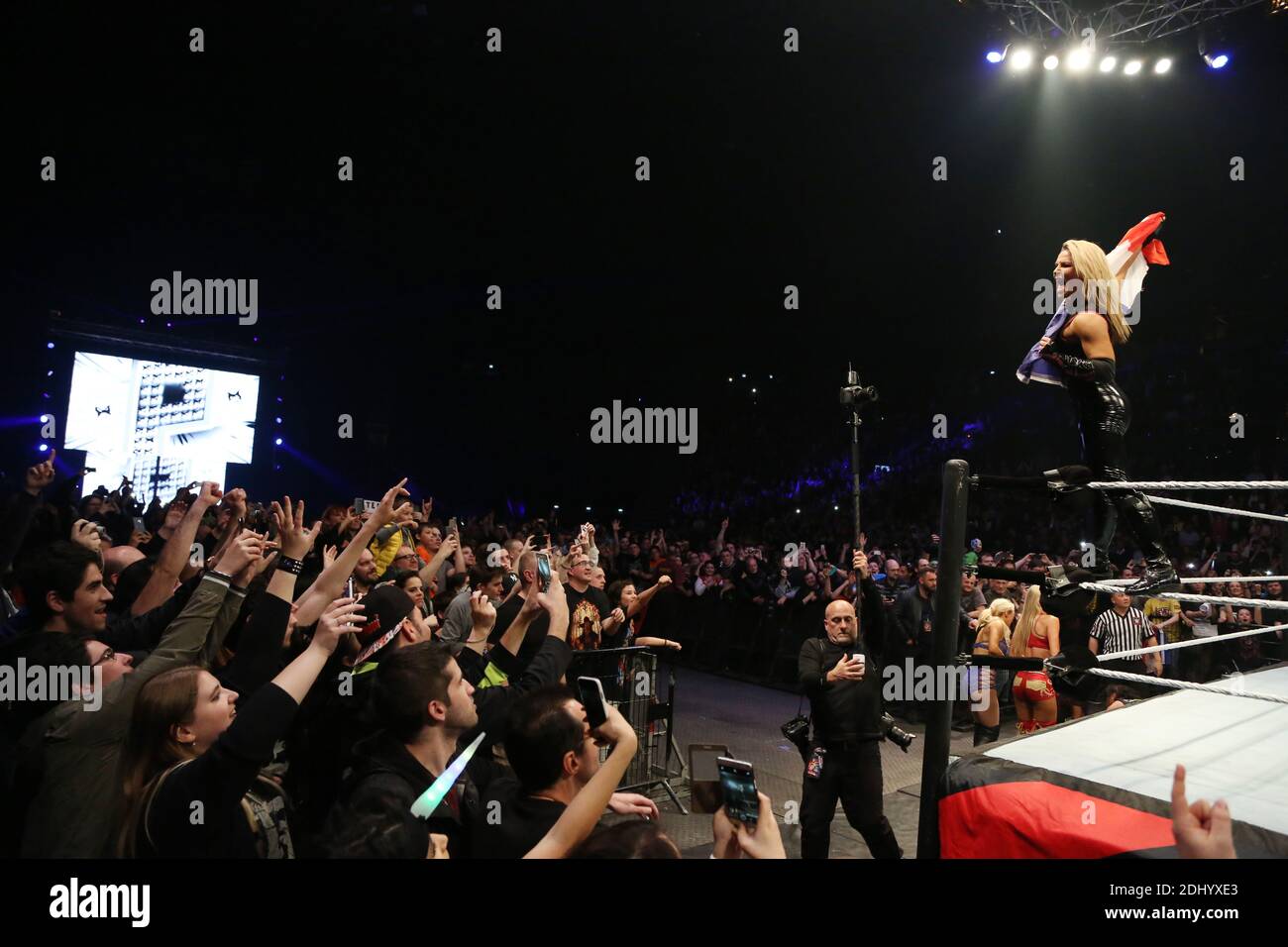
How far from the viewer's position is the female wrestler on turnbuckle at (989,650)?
620 cm

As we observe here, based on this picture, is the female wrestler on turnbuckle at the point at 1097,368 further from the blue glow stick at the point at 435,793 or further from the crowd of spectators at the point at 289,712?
the blue glow stick at the point at 435,793

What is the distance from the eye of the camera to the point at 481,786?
2363 mm

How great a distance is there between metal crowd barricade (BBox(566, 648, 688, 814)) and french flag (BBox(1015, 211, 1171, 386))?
3.18 m

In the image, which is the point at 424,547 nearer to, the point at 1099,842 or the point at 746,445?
the point at 1099,842

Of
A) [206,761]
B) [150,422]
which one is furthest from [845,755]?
[150,422]

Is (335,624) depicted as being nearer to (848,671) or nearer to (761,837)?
(761,837)

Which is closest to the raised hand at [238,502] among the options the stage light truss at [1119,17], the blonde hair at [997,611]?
the blonde hair at [997,611]

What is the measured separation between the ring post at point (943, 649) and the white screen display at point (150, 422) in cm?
1429

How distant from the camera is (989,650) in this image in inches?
243

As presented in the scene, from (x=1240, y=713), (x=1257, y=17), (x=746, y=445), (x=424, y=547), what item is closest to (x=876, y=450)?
(x=746, y=445)

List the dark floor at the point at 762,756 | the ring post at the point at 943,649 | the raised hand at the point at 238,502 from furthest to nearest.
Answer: the dark floor at the point at 762,756, the raised hand at the point at 238,502, the ring post at the point at 943,649

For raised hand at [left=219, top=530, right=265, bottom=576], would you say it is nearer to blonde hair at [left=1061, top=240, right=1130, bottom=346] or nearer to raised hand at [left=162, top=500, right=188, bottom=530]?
raised hand at [left=162, top=500, right=188, bottom=530]
